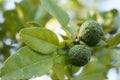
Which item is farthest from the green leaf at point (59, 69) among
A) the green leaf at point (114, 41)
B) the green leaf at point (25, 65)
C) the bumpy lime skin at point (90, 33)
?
the green leaf at point (114, 41)

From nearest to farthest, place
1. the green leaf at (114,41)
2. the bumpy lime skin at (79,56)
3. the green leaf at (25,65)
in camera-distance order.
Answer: the green leaf at (25,65) → the bumpy lime skin at (79,56) → the green leaf at (114,41)

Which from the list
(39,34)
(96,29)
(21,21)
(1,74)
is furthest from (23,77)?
(21,21)

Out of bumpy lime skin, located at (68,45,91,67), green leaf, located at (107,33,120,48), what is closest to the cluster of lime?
bumpy lime skin, located at (68,45,91,67)

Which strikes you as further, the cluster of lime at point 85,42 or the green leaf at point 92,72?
the green leaf at point 92,72

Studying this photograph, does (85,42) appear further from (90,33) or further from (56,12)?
(56,12)

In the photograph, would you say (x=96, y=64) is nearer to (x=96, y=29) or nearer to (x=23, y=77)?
(x=96, y=29)

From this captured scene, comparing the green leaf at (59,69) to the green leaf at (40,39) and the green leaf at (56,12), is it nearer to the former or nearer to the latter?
the green leaf at (40,39)
